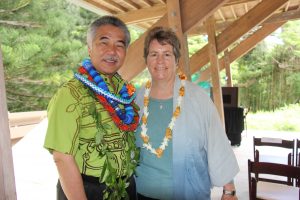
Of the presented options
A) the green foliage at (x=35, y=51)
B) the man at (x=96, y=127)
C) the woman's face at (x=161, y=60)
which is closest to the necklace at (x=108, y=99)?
the man at (x=96, y=127)

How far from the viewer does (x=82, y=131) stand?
1345 millimetres

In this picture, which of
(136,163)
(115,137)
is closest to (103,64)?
(115,137)

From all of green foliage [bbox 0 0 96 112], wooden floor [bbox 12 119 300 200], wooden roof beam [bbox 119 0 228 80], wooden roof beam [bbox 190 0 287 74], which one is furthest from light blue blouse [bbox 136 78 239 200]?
green foliage [bbox 0 0 96 112]

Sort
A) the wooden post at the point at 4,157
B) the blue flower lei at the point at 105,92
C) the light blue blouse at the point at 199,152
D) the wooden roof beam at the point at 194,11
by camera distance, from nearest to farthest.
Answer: the wooden post at the point at 4,157, the blue flower lei at the point at 105,92, the light blue blouse at the point at 199,152, the wooden roof beam at the point at 194,11

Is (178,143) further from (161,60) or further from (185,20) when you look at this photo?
(185,20)

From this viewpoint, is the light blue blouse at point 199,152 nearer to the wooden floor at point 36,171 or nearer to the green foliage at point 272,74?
the wooden floor at point 36,171

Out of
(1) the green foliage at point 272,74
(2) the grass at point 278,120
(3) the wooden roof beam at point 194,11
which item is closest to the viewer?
(3) the wooden roof beam at point 194,11

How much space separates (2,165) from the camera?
0.85 m

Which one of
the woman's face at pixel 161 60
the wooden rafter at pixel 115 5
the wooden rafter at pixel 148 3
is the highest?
the wooden rafter at pixel 148 3

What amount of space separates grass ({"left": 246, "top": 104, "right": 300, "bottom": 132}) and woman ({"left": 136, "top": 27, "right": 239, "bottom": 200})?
10.2 metres

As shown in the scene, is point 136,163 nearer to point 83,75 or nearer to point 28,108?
point 83,75

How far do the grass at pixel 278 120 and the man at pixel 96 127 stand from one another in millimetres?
10566

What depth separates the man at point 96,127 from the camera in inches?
50.3

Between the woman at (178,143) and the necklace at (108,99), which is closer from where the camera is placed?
the necklace at (108,99)
